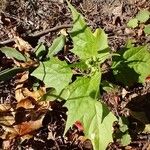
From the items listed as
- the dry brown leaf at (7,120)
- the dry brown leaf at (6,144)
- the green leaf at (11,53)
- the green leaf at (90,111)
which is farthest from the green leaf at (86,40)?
the dry brown leaf at (6,144)

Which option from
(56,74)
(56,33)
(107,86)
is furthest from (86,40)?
(56,33)

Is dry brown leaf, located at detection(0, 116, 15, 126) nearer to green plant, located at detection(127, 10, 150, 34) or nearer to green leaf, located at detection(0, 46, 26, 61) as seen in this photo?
green leaf, located at detection(0, 46, 26, 61)

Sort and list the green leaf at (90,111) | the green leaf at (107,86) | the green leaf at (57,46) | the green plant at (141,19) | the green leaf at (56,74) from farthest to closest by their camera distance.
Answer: the green plant at (141,19)
the green leaf at (57,46)
the green leaf at (107,86)
the green leaf at (56,74)
the green leaf at (90,111)

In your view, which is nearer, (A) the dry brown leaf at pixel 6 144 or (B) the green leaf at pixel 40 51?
(A) the dry brown leaf at pixel 6 144

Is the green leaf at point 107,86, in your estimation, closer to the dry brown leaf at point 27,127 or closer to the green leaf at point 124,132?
the green leaf at point 124,132

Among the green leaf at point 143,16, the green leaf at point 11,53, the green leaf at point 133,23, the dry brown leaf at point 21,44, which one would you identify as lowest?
the green leaf at point 11,53

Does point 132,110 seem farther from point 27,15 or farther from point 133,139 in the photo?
point 27,15
